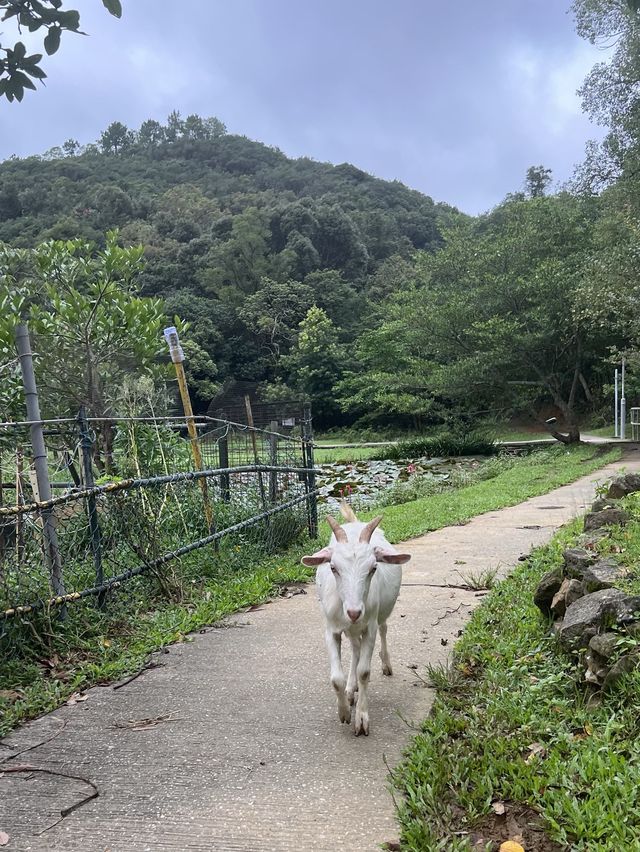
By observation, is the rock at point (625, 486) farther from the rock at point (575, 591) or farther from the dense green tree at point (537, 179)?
the dense green tree at point (537, 179)

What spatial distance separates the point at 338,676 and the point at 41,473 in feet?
7.97

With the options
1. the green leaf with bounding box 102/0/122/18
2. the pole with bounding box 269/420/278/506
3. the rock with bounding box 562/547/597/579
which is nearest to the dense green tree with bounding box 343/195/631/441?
the pole with bounding box 269/420/278/506

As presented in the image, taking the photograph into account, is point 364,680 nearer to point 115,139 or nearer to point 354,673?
point 354,673

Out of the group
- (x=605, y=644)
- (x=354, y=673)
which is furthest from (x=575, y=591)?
(x=354, y=673)

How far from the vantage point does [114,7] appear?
259 centimetres

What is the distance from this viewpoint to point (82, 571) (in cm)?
463

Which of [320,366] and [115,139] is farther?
[115,139]

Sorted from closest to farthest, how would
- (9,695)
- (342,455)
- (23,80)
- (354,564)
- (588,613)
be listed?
(23,80) → (354,564) → (588,613) → (9,695) → (342,455)

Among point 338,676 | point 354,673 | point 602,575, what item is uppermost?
point 602,575

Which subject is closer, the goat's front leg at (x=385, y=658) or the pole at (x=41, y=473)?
the goat's front leg at (x=385, y=658)

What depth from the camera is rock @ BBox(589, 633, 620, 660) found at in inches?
121

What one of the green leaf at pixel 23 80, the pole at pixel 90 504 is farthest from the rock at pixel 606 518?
the green leaf at pixel 23 80

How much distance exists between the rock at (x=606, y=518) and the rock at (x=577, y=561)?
1290 mm

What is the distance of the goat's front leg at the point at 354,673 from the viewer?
3.28 metres
